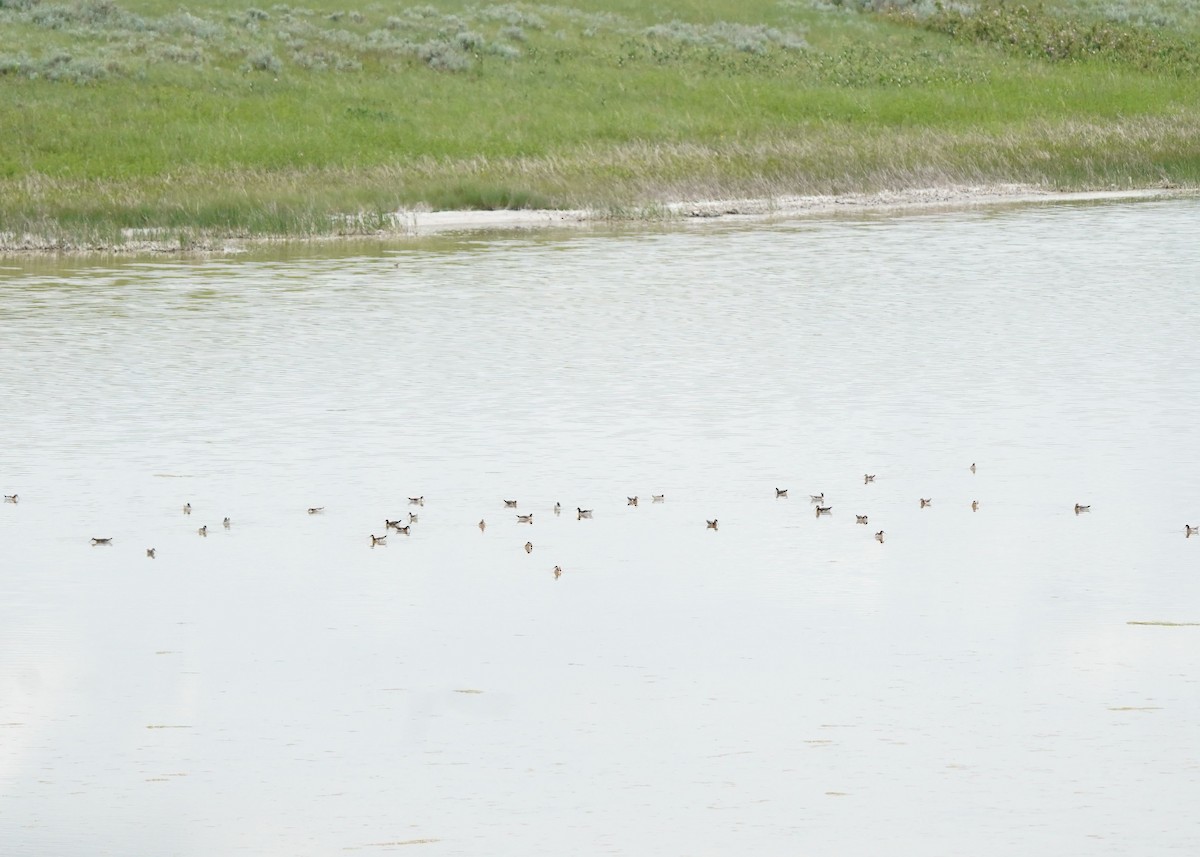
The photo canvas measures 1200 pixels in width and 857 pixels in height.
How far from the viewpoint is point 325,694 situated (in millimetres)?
8977

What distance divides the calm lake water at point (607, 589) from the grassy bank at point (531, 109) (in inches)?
556

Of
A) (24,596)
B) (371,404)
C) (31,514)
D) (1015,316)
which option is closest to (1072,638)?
(24,596)

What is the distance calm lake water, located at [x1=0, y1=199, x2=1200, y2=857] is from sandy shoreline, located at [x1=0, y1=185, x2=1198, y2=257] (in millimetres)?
9683

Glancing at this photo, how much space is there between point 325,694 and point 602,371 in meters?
10.2

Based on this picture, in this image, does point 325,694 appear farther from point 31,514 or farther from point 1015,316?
point 1015,316

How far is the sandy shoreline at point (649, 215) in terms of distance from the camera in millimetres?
31797

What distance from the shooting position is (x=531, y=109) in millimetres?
45719

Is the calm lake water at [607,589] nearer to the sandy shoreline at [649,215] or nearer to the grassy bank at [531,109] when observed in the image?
the sandy shoreline at [649,215]

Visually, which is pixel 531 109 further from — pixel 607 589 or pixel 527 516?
pixel 607 589


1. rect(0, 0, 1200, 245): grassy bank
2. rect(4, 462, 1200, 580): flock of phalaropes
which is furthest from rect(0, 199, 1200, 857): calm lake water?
rect(0, 0, 1200, 245): grassy bank

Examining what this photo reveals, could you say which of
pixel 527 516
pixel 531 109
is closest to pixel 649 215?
pixel 531 109

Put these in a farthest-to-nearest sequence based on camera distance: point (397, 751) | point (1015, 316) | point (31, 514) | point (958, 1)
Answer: point (958, 1)
point (1015, 316)
point (31, 514)
point (397, 751)

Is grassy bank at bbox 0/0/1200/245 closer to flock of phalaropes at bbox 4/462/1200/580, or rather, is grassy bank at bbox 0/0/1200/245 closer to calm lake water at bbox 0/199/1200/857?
calm lake water at bbox 0/199/1200/857

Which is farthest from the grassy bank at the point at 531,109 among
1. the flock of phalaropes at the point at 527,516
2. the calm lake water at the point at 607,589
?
the flock of phalaropes at the point at 527,516
